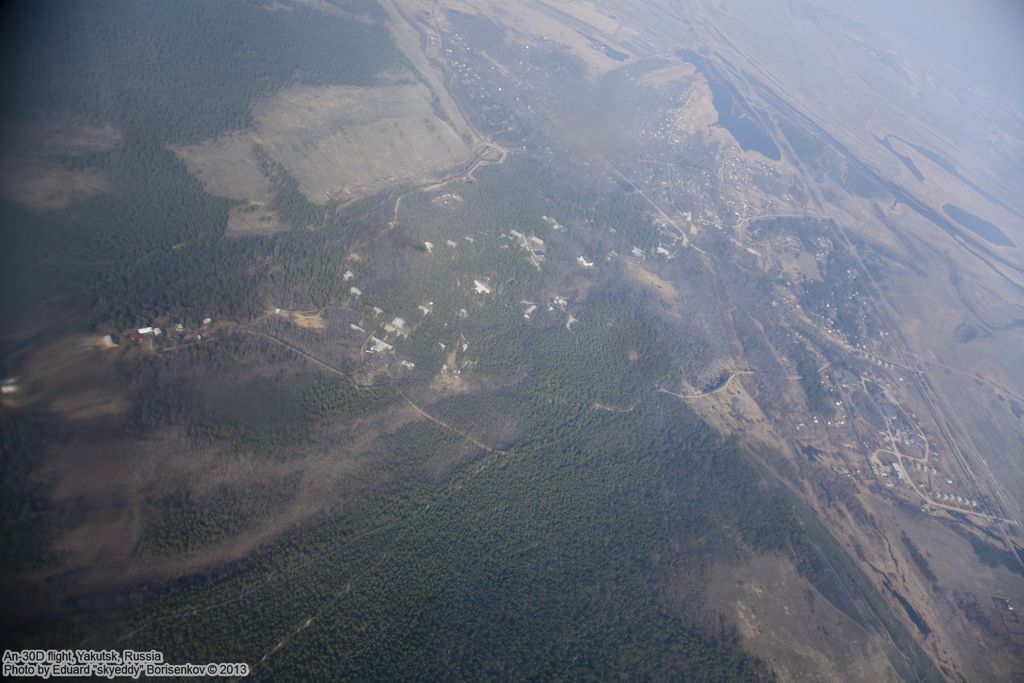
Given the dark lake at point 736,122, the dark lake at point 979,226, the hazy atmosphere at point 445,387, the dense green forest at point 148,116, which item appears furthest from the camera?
the dark lake at point 736,122

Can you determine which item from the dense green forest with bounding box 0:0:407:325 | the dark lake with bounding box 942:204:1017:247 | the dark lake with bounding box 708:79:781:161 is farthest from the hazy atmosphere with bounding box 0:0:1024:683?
the dark lake with bounding box 708:79:781:161

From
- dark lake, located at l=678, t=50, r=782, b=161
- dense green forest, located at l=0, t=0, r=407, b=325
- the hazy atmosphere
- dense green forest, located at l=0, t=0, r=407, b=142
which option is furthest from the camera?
dark lake, located at l=678, t=50, r=782, b=161

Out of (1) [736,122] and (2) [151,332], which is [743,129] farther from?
(2) [151,332]

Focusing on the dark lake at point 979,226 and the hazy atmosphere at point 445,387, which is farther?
the dark lake at point 979,226

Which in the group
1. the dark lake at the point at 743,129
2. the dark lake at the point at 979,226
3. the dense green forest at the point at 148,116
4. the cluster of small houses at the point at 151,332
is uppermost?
the dark lake at the point at 979,226

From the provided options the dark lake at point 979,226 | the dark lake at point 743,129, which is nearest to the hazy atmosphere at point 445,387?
the dark lake at point 979,226

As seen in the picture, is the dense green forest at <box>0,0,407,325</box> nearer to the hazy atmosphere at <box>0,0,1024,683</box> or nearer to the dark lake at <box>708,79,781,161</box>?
the hazy atmosphere at <box>0,0,1024,683</box>

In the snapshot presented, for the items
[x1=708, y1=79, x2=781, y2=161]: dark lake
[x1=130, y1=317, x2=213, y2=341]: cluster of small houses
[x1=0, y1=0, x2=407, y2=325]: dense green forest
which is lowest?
[x1=130, y1=317, x2=213, y2=341]: cluster of small houses

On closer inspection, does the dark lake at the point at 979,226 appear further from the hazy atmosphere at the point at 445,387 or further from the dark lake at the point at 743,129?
the dark lake at the point at 743,129

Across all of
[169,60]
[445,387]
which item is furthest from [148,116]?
[445,387]
